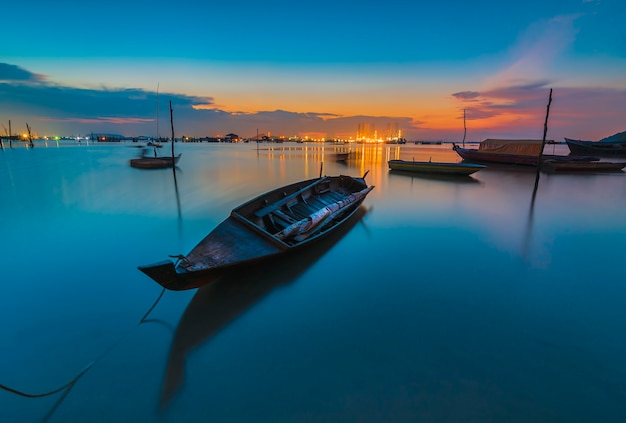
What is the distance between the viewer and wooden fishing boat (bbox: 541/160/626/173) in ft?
75.4

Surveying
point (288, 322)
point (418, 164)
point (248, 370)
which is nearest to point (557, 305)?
point (288, 322)

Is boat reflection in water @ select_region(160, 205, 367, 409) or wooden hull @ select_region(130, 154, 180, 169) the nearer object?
boat reflection in water @ select_region(160, 205, 367, 409)

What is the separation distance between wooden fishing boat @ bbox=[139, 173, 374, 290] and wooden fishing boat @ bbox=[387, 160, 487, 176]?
44.0 feet

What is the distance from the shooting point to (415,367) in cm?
333

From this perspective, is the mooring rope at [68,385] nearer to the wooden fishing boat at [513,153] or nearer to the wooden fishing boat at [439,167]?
the wooden fishing boat at [439,167]

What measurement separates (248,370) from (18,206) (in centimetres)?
1351

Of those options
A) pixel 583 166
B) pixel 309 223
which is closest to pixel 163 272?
pixel 309 223

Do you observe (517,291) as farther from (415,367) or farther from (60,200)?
(60,200)

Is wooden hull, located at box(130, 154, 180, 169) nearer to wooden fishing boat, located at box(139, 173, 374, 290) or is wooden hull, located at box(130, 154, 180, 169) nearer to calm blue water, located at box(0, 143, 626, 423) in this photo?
calm blue water, located at box(0, 143, 626, 423)

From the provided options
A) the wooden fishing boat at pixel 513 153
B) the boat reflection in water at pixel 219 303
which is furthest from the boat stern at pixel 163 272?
the wooden fishing boat at pixel 513 153

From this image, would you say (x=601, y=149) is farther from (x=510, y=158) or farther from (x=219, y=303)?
(x=219, y=303)

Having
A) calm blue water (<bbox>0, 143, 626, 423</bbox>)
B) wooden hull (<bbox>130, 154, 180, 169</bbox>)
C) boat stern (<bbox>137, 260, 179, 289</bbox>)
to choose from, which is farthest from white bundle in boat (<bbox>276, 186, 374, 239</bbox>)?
wooden hull (<bbox>130, 154, 180, 169</bbox>)

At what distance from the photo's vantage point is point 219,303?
14.8 feet

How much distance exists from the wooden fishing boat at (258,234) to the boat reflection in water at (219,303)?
0.36 meters
